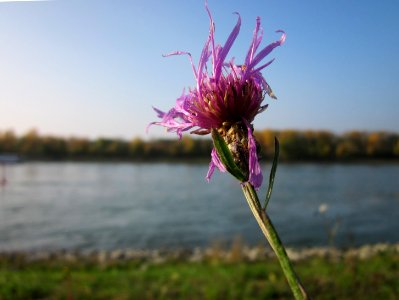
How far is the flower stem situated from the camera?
0.34 meters

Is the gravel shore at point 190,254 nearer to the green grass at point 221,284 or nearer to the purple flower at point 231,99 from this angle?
the green grass at point 221,284

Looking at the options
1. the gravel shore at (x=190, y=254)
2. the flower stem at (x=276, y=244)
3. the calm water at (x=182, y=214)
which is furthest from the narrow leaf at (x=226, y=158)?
the gravel shore at (x=190, y=254)

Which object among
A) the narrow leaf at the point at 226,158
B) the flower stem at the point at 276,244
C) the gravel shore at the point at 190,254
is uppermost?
the narrow leaf at the point at 226,158

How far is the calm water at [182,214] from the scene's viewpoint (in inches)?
382

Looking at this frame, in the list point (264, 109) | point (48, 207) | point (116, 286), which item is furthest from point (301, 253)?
point (48, 207)

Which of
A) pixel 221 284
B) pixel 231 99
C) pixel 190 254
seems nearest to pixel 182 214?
pixel 190 254

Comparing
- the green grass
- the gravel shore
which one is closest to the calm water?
the gravel shore

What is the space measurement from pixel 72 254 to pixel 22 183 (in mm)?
14597

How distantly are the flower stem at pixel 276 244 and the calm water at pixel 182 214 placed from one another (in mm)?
5699

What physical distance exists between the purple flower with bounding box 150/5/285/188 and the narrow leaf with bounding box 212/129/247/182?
3 cm

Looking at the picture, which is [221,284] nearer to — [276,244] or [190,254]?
[190,254]

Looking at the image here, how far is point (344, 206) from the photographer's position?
13.4 metres

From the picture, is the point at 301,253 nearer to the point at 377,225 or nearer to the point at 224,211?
the point at 377,225

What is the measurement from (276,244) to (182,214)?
40.1 feet
